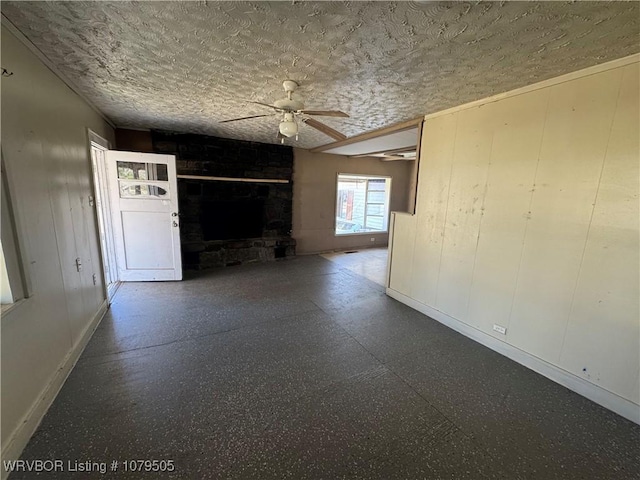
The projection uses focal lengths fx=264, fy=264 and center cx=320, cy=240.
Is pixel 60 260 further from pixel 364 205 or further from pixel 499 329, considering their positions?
pixel 364 205

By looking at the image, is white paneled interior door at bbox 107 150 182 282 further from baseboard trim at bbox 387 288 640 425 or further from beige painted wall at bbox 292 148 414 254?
baseboard trim at bbox 387 288 640 425

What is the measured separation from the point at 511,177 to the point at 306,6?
205 cm

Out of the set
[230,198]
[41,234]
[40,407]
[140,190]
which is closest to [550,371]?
[40,407]

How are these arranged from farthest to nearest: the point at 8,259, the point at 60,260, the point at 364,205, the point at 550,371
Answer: the point at 364,205 < the point at 550,371 < the point at 60,260 < the point at 8,259

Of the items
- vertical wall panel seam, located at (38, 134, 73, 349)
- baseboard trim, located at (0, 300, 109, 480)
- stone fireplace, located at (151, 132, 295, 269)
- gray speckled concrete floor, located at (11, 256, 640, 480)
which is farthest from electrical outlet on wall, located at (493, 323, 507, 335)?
stone fireplace, located at (151, 132, 295, 269)

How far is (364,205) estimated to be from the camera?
7.08 meters

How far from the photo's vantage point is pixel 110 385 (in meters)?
1.88

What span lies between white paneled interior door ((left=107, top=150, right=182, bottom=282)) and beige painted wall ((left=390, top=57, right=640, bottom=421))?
361 centimetres

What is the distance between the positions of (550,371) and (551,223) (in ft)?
3.85

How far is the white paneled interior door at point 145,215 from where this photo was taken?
3676 millimetres

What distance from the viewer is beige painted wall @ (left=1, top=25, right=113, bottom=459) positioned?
145cm

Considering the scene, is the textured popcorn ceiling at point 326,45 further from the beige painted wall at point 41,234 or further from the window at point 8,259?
the window at point 8,259

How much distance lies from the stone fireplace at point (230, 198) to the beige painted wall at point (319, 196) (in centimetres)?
28

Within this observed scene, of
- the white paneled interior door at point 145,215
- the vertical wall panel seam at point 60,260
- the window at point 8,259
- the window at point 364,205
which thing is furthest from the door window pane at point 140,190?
the window at point 364,205
